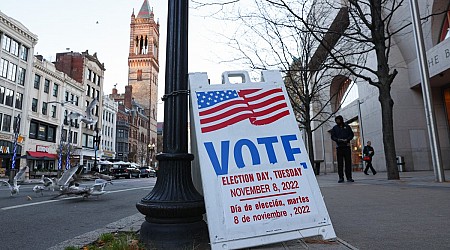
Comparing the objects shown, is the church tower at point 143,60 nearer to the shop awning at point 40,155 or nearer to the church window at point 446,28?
the shop awning at point 40,155

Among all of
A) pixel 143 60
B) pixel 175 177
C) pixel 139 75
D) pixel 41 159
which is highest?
pixel 143 60

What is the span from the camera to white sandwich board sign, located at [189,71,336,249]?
2.35 m

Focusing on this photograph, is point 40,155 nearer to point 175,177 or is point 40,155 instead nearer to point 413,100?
point 413,100

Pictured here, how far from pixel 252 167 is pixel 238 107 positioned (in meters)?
0.58

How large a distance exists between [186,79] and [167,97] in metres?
0.26

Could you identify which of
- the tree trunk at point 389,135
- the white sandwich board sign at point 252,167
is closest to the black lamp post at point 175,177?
the white sandwich board sign at point 252,167

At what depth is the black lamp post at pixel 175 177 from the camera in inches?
99.8

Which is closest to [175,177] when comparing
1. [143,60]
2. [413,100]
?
[413,100]

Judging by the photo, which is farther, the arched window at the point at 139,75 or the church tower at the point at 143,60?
the arched window at the point at 139,75

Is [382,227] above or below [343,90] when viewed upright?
below

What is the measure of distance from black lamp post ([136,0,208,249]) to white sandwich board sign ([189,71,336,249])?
17 cm

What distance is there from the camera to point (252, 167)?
8.46ft

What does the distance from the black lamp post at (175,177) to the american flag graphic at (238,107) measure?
0.75ft

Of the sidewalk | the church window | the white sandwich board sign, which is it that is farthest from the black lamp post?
the church window
